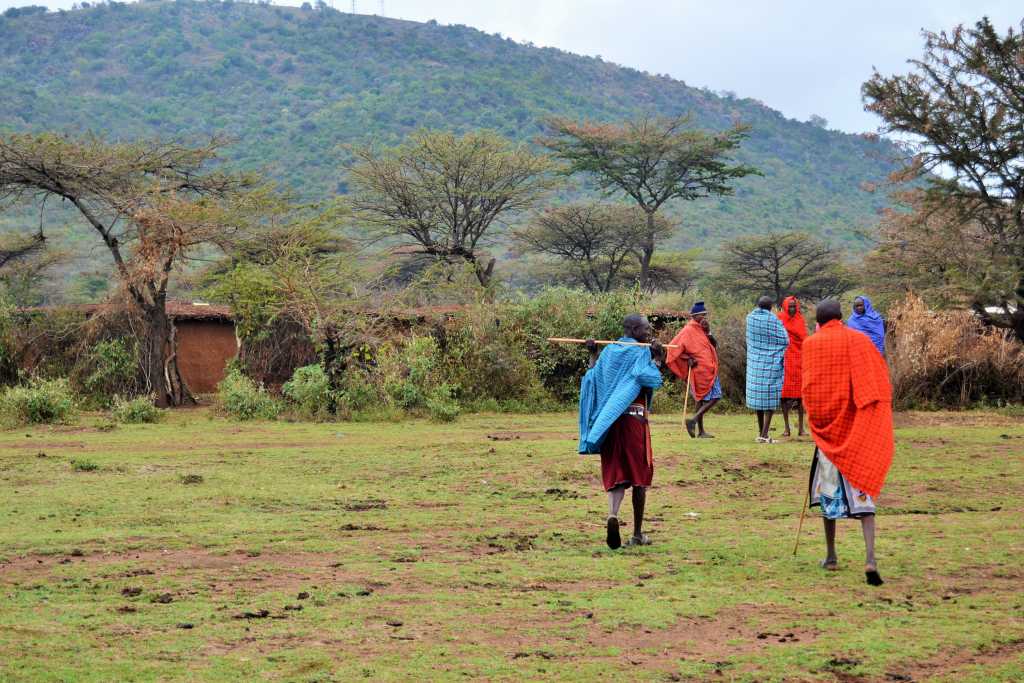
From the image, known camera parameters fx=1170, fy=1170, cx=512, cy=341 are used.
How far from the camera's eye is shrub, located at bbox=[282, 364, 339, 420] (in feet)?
64.0

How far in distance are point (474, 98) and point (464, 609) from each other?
78455 mm

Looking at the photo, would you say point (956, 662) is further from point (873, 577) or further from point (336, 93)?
point (336, 93)

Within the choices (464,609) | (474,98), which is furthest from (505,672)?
(474,98)

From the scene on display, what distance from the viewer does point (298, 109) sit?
8300 cm

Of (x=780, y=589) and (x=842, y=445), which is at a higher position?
(x=842, y=445)

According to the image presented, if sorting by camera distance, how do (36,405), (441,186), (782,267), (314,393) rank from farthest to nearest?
1. (782,267)
2. (441,186)
3. (314,393)
4. (36,405)

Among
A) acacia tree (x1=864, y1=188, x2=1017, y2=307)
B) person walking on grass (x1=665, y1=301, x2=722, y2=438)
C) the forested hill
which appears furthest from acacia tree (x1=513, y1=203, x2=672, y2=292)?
person walking on grass (x1=665, y1=301, x2=722, y2=438)

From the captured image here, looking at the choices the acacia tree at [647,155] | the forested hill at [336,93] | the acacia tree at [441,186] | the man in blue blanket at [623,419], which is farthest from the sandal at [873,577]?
the forested hill at [336,93]

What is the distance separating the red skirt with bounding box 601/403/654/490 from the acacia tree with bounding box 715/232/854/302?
3930 cm

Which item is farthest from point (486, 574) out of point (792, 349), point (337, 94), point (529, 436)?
point (337, 94)

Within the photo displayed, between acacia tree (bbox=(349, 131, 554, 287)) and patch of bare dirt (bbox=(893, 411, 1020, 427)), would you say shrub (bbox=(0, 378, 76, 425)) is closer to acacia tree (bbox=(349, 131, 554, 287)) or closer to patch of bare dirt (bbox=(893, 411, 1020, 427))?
patch of bare dirt (bbox=(893, 411, 1020, 427))

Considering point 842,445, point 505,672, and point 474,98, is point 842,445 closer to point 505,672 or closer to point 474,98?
point 505,672

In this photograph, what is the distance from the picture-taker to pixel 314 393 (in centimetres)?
1953

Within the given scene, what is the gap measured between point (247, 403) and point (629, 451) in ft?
41.2
